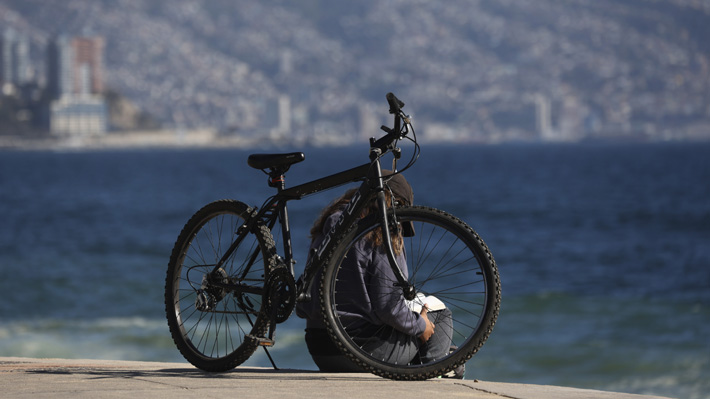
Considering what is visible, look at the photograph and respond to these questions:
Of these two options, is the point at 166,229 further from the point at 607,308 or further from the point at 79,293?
the point at 607,308

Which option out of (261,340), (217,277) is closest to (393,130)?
(261,340)

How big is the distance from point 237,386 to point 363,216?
3.09 ft

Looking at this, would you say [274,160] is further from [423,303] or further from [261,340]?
[423,303]

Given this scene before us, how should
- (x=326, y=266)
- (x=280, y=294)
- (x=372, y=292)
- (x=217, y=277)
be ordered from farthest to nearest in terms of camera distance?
1. (x=217, y=277)
2. (x=280, y=294)
3. (x=372, y=292)
4. (x=326, y=266)

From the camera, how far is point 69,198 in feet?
190

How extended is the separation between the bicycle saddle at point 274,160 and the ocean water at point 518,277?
723cm

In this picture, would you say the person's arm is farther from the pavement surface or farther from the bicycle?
the pavement surface

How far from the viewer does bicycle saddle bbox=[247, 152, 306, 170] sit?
205 inches

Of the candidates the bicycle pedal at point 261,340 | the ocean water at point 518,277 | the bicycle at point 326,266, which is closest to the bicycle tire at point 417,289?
the bicycle at point 326,266

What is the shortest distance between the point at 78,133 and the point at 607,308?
185 metres

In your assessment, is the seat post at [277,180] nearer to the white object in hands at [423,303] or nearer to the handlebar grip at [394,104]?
the handlebar grip at [394,104]

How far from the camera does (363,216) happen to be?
5.14 m

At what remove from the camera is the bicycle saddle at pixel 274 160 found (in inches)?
205

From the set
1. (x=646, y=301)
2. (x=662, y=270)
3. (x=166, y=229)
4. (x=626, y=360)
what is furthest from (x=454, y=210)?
(x=626, y=360)
